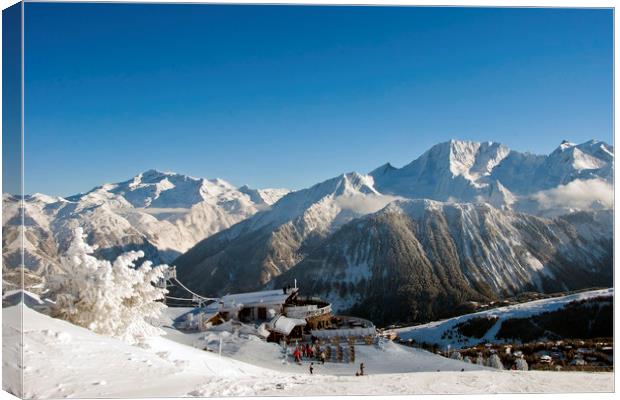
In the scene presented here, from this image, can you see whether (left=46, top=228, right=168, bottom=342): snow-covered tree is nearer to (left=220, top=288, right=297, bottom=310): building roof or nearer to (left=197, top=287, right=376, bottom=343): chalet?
(left=197, top=287, right=376, bottom=343): chalet

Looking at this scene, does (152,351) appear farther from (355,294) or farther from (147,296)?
(355,294)

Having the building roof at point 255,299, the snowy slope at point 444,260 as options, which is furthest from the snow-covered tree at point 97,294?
the snowy slope at point 444,260

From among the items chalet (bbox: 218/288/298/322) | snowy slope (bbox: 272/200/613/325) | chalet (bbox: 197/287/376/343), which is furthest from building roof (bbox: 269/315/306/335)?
snowy slope (bbox: 272/200/613/325)

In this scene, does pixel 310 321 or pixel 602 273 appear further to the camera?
pixel 602 273

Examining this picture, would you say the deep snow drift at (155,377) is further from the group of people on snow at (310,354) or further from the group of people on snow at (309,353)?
the group of people on snow at (309,353)

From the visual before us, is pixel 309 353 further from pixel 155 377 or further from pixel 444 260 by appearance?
pixel 444 260

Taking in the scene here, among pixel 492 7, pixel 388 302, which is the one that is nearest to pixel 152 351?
pixel 492 7

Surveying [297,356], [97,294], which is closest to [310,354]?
[297,356]
